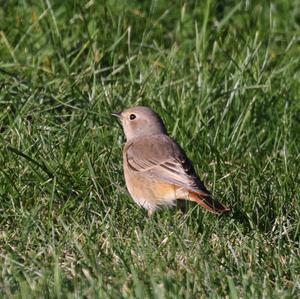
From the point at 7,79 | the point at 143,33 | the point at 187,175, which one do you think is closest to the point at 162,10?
the point at 143,33

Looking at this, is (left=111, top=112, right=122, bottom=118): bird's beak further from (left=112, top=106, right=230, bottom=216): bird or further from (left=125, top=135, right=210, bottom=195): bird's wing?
(left=125, top=135, right=210, bottom=195): bird's wing

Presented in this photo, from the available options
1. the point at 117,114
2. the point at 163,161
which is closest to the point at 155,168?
the point at 163,161

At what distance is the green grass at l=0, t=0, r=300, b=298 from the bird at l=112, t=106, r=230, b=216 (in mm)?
106

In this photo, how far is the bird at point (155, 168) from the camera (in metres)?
6.48

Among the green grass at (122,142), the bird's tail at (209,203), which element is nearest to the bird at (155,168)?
the bird's tail at (209,203)

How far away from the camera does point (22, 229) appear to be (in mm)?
6016

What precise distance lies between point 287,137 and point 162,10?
2.08m

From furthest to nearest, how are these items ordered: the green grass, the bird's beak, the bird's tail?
the bird's beak
the bird's tail
the green grass

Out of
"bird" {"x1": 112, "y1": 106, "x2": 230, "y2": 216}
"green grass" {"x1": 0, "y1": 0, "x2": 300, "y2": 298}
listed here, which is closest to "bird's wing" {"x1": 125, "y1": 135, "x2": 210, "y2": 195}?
"bird" {"x1": 112, "y1": 106, "x2": 230, "y2": 216}

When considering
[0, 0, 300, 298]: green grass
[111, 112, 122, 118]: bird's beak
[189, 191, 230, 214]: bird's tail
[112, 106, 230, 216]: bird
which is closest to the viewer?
[0, 0, 300, 298]: green grass

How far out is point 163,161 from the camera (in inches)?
273

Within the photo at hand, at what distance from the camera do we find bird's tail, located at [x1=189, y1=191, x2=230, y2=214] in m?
6.21

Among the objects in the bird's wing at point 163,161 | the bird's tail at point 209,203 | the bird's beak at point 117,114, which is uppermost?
the bird's beak at point 117,114

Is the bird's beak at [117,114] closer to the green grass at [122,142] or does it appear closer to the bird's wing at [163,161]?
the green grass at [122,142]
